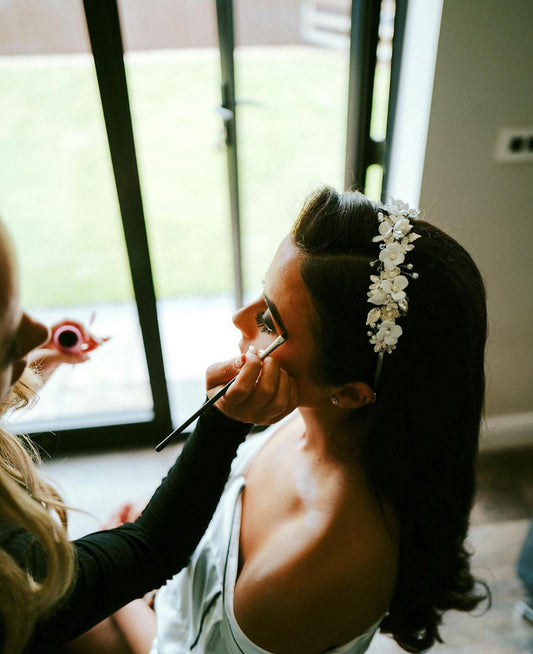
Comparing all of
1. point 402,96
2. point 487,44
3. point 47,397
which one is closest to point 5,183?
point 47,397

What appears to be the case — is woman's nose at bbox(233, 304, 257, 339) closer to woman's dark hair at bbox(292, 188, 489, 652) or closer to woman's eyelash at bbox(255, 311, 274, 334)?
woman's eyelash at bbox(255, 311, 274, 334)

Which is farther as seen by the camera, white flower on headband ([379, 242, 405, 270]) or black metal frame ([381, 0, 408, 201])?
black metal frame ([381, 0, 408, 201])

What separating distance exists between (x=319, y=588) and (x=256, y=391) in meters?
0.34

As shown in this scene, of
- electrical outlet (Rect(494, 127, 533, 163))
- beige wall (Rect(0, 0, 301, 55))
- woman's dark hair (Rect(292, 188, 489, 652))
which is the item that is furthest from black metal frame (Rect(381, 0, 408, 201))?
woman's dark hair (Rect(292, 188, 489, 652))

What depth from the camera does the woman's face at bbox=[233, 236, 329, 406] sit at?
85cm

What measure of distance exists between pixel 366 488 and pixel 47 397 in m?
1.82

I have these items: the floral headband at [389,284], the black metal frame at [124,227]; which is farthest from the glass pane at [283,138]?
the floral headband at [389,284]

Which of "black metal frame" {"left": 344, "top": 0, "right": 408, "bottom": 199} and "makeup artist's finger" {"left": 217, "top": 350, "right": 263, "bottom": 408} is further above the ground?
"black metal frame" {"left": 344, "top": 0, "right": 408, "bottom": 199}

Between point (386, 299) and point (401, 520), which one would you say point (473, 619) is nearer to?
point (401, 520)

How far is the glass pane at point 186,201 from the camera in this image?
9.44 ft

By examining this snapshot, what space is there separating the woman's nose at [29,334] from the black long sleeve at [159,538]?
1.10 ft

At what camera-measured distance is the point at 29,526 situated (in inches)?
30.5

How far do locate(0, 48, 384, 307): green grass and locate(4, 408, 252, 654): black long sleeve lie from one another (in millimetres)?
2298

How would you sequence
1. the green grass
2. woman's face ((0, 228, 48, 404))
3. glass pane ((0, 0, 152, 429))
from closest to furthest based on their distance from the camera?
1. woman's face ((0, 228, 48, 404))
2. glass pane ((0, 0, 152, 429))
3. the green grass
